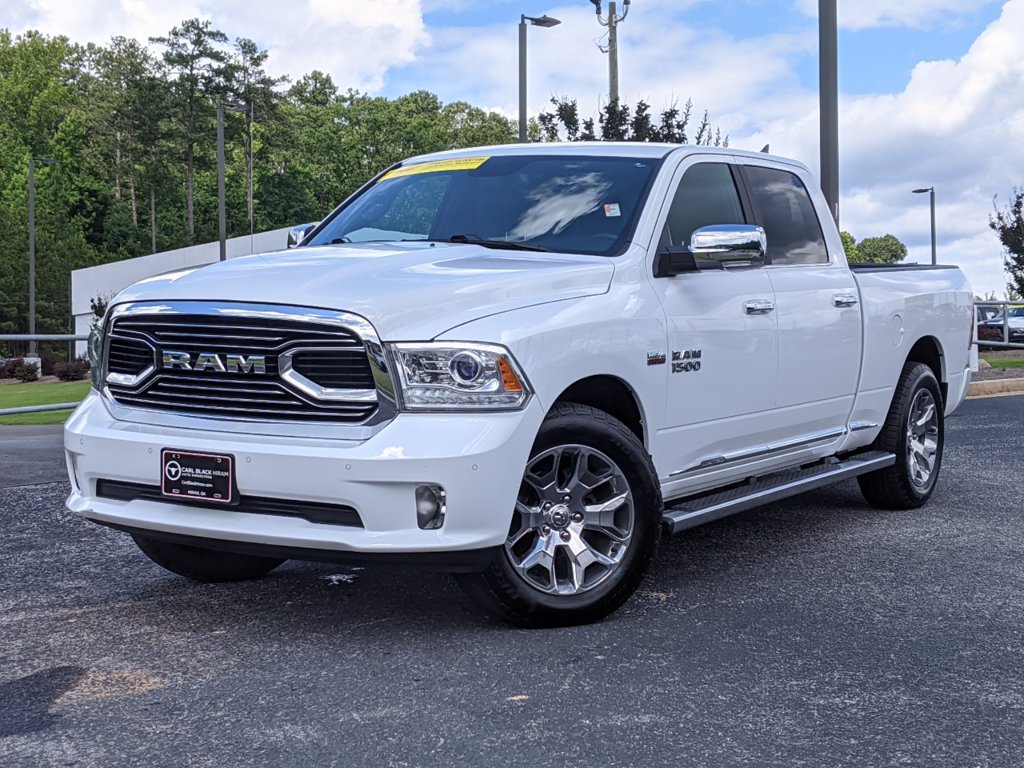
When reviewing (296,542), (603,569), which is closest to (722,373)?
(603,569)

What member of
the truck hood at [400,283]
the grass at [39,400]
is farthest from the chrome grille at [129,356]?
the grass at [39,400]

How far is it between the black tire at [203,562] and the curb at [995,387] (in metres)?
12.6

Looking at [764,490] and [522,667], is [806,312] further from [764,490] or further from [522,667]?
[522,667]

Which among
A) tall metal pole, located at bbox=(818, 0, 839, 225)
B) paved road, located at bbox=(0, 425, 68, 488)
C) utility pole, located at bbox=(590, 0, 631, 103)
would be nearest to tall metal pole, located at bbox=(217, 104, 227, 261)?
utility pole, located at bbox=(590, 0, 631, 103)

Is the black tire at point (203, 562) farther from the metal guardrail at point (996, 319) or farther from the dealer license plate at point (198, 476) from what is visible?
the metal guardrail at point (996, 319)

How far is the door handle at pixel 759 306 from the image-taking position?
228 inches

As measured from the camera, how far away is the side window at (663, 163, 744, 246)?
571 cm

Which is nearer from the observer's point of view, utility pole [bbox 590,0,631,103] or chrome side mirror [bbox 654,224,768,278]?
chrome side mirror [bbox 654,224,768,278]

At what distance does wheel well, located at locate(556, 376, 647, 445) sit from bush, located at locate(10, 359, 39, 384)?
34834 millimetres

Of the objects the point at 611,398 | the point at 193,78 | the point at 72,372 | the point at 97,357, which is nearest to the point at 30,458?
the point at 97,357

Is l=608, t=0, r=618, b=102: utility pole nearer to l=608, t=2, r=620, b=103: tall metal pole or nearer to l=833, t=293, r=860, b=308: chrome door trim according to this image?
l=608, t=2, r=620, b=103: tall metal pole

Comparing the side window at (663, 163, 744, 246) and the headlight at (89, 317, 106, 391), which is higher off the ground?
the side window at (663, 163, 744, 246)

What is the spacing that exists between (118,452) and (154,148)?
88.2 m

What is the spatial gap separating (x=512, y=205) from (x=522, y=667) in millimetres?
2286
